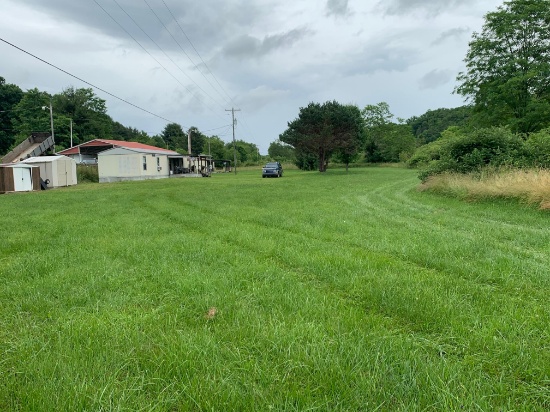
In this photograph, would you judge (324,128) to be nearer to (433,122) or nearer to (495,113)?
Result: (495,113)

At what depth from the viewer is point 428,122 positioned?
356 feet

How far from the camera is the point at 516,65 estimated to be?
2603 cm

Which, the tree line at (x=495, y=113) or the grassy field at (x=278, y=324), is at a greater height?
the tree line at (x=495, y=113)

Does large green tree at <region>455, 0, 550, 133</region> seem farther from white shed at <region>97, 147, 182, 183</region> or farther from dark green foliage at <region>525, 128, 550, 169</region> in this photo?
white shed at <region>97, 147, 182, 183</region>

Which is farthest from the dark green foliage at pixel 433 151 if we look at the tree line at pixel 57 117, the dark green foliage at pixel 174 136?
the dark green foliage at pixel 174 136

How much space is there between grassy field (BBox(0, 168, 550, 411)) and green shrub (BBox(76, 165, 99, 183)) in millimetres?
28798

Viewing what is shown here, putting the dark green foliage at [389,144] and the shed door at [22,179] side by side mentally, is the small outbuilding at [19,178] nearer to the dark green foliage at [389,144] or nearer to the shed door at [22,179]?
the shed door at [22,179]

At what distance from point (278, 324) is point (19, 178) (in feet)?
81.1

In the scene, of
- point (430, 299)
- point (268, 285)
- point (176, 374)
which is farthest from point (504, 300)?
point (176, 374)

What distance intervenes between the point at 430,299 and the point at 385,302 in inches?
16.8

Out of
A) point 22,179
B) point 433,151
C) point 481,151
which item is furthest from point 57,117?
point 481,151

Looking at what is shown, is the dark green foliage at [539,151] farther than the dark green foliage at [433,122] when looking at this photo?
No

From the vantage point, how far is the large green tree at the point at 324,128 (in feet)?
127

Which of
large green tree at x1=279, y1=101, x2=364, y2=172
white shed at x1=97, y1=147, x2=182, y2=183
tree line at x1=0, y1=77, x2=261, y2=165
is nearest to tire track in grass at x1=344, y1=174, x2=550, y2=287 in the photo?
white shed at x1=97, y1=147, x2=182, y2=183
